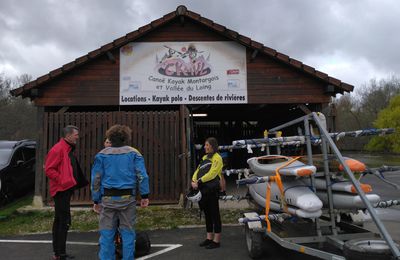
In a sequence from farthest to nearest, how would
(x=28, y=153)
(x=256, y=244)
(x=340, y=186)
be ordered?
(x=28, y=153), (x=256, y=244), (x=340, y=186)

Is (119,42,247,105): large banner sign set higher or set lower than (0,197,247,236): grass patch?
higher

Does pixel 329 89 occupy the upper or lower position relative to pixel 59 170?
upper

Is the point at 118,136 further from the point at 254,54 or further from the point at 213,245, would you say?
the point at 254,54

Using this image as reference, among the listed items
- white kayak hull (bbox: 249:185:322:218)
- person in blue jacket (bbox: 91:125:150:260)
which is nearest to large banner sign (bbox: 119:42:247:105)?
white kayak hull (bbox: 249:185:322:218)

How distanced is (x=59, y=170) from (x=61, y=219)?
A: 679 mm

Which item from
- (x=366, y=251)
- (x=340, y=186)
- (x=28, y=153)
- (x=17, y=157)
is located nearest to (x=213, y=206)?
(x=340, y=186)

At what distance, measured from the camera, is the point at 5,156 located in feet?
38.6

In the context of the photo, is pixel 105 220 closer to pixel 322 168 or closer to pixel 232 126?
pixel 322 168

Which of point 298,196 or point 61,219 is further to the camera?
point 61,219

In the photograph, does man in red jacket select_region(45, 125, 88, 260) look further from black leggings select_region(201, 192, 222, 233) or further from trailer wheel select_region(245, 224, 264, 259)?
trailer wheel select_region(245, 224, 264, 259)

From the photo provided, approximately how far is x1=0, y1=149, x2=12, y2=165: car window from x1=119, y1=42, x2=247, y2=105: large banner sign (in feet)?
13.2

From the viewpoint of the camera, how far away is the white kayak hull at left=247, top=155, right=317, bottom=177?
454 centimetres

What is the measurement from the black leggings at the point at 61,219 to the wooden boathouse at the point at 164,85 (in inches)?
180

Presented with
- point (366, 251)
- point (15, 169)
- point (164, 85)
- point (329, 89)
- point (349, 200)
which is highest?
point (164, 85)
